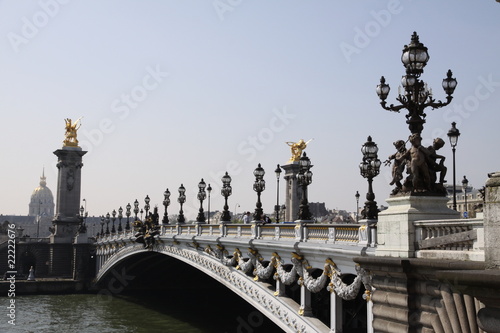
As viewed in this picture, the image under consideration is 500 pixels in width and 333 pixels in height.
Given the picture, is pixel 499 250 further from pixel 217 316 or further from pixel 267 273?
pixel 217 316

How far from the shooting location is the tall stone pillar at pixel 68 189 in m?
82.6

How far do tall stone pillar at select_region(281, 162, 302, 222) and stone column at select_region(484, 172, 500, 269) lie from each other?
187 feet

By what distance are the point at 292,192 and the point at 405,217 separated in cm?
5579

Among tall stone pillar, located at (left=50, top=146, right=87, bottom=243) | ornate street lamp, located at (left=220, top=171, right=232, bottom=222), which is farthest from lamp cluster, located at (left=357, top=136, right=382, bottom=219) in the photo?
tall stone pillar, located at (left=50, top=146, right=87, bottom=243)

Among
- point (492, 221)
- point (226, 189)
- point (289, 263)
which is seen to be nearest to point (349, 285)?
point (289, 263)

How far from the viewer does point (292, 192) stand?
226ft

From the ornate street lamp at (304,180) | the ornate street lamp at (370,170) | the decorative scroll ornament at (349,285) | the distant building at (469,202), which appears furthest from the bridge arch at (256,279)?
the distant building at (469,202)

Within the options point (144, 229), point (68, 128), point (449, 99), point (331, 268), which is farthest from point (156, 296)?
point (449, 99)

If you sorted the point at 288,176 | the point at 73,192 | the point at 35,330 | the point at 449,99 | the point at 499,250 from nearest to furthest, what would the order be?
the point at 499,250
the point at 449,99
the point at 35,330
the point at 288,176
the point at 73,192

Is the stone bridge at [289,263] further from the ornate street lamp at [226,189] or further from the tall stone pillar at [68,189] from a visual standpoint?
the tall stone pillar at [68,189]

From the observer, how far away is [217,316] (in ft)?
155

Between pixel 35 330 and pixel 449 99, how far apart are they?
3708 centimetres

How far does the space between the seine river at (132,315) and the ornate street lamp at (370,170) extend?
73.6ft

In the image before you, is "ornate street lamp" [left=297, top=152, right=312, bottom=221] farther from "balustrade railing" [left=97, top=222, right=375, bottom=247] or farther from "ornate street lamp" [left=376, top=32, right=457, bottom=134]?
"ornate street lamp" [left=376, top=32, right=457, bottom=134]
